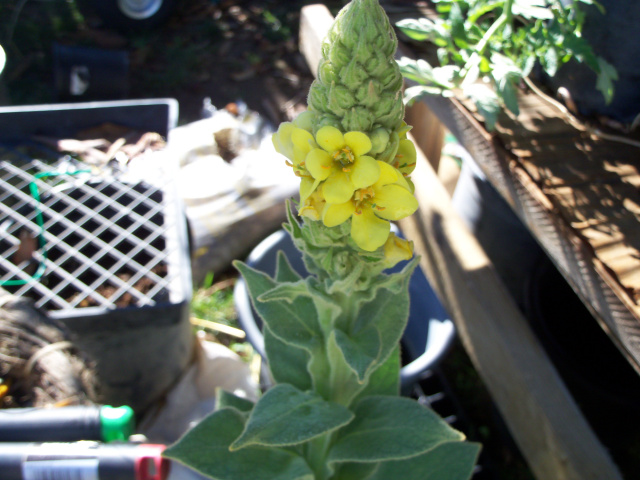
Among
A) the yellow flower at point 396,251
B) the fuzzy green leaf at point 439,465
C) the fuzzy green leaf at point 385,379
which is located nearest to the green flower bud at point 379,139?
the yellow flower at point 396,251

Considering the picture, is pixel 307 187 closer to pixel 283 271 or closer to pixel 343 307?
pixel 343 307

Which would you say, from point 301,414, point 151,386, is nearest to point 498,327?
point 301,414

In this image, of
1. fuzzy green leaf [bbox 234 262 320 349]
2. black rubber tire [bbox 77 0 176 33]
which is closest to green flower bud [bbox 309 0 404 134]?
fuzzy green leaf [bbox 234 262 320 349]

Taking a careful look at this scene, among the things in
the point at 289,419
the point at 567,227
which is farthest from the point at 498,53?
the point at 289,419

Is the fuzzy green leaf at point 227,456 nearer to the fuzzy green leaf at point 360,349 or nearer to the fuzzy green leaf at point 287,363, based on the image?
the fuzzy green leaf at point 287,363

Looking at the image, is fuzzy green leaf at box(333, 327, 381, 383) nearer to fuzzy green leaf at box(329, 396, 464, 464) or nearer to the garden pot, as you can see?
fuzzy green leaf at box(329, 396, 464, 464)

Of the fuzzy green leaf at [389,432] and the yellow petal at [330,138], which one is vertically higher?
the yellow petal at [330,138]

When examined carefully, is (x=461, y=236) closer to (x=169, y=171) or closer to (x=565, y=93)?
(x=565, y=93)
